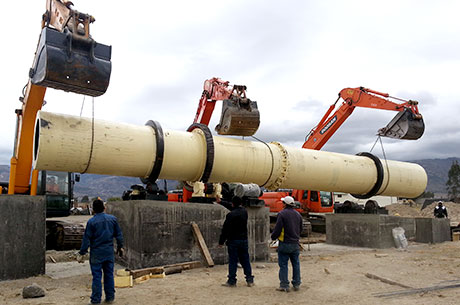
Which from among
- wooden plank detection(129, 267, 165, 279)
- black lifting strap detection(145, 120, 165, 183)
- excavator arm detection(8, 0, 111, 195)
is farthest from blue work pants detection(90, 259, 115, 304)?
excavator arm detection(8, 0, 111, 195)

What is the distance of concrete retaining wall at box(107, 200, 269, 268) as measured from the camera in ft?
23.7

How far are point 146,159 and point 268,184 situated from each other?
2.45 metres

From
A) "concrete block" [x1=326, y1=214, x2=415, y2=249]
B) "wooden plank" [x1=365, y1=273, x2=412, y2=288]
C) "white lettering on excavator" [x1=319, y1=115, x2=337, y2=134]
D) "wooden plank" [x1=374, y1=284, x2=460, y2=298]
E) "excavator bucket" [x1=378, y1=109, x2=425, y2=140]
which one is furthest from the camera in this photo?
"white lettering on excavator" [x1=319, y1=115, x2=337, y2=134]

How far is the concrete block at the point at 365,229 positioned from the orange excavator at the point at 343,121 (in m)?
2.15

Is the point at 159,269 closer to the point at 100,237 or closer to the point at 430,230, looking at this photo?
the point at 100,237

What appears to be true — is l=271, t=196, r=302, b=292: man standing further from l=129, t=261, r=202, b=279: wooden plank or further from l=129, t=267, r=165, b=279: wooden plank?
l=129, t=267, r=165, b=279: wooden plank

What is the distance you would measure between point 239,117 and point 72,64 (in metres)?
2.93

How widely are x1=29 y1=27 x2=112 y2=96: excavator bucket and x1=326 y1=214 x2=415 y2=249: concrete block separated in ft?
28.2

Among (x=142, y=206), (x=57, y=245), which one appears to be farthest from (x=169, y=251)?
(x=57, y=245)

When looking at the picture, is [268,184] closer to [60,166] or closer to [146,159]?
[146,159]

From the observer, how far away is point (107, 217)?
5469 millimetres

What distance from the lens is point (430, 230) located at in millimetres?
12766

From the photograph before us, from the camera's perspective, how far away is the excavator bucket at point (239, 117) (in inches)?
272

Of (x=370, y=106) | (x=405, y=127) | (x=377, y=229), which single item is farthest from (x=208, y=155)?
(x=370, y=106)
